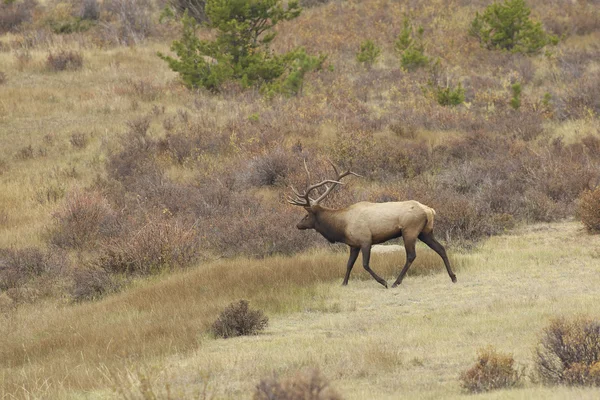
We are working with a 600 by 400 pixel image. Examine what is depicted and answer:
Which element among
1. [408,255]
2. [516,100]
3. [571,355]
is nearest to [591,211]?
[408,255]

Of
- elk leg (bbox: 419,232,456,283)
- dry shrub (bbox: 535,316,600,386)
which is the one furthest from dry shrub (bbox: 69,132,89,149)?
dry shrub (bbox: 535,316,600,386)

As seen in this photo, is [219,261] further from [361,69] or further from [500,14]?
[500,14]

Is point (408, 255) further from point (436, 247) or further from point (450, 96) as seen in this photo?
point (450, 96)

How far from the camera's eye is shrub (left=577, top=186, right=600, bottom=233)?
46.7ft

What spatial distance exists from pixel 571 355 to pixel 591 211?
25.3 ft

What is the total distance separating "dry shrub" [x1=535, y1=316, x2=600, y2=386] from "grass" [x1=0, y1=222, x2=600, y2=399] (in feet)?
1.13

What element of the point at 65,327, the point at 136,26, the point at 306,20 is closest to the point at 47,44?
the point at 136,26

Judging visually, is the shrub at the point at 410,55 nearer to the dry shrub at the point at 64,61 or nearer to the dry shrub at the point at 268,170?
the dry shrub at the point at 64,61

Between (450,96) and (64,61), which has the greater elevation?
(64,61)

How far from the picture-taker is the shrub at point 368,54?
29.8 metres

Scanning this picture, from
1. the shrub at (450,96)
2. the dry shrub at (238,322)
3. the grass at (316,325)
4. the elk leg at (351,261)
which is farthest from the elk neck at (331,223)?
the shrub at (450,96)

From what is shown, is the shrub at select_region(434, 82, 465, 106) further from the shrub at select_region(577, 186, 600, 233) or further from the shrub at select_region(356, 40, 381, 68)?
the shrub at select_region(577, 186, 600, 233)

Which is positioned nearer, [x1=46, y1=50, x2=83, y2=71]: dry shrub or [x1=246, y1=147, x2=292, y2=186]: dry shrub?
[x1=246, y1=147, x2=292, y2=186]: dry shrub

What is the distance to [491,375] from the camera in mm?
6953
